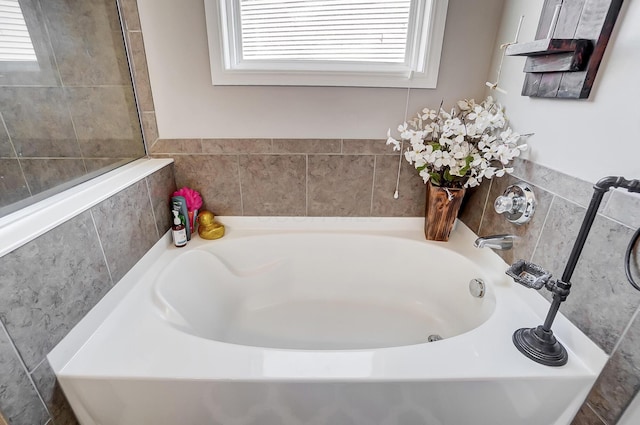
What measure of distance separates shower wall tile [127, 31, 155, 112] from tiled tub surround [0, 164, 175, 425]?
54cm

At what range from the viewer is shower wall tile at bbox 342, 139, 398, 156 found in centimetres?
146

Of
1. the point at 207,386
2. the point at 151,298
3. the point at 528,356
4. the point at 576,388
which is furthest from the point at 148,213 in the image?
the point at 576,388

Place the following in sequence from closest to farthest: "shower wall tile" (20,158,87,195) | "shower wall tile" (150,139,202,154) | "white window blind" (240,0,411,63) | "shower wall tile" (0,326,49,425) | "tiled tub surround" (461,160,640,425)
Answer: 1. "shower wall tile" (0,326,49,425)
2. "tiled tub surround" (461,160,640,425)
3. "shower wall tile" (20,158,87,195)
4. "white window blind" (240,0,411,63)
5. "shower wall tile" (150,139,202,154)

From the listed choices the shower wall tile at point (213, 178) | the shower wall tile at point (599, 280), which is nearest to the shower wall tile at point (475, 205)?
the shower wall tile at point (599, 280)

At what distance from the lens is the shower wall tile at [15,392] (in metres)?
0.63

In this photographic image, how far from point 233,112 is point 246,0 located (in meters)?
0.49

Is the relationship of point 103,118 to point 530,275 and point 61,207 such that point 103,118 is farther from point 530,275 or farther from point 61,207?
A: point 530,275

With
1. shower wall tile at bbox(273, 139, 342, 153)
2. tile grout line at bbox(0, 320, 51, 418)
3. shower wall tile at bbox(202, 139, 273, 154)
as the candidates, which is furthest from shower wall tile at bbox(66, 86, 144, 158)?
tile grout line at bbox(0, 320, 51, 418)

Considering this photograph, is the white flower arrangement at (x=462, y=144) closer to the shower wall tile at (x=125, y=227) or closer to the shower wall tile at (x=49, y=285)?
the shower wall tile at (x=125, y=227)

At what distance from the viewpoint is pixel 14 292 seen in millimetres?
658

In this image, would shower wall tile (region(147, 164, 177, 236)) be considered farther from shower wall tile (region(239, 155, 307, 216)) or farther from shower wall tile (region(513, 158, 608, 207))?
shower wall tile (region(513, 158, 608, 207))

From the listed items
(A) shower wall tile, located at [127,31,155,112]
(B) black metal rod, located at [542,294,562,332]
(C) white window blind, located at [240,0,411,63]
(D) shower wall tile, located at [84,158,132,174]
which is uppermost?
(C) white window blind, located at [240,0,411,63]

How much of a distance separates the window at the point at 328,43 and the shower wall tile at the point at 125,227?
0.65 metres

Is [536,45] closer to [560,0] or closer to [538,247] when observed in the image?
[560,0]
